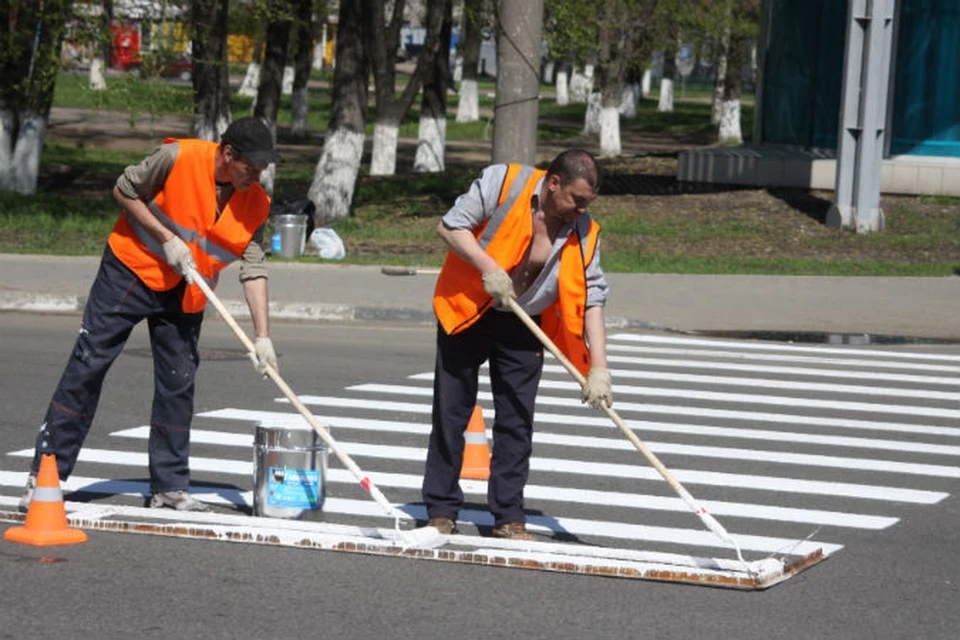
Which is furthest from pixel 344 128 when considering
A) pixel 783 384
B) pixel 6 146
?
pixel 783 384

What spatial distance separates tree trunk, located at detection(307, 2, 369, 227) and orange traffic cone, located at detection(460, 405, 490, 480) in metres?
14.1

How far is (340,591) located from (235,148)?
1910 millimetres

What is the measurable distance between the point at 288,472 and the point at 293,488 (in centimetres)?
8

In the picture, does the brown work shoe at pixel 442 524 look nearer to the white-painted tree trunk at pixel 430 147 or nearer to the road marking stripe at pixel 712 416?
the road marking stripe at pixel 712 416

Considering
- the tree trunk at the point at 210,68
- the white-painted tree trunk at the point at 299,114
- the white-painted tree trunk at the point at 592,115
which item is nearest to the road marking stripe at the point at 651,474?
the tree trunk at the point at 210,68

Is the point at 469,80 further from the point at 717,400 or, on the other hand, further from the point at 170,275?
the point at 170,275

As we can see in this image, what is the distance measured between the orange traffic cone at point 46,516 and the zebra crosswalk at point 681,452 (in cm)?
107

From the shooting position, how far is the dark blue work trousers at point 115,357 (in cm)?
761

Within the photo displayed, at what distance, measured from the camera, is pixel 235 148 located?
730 cm

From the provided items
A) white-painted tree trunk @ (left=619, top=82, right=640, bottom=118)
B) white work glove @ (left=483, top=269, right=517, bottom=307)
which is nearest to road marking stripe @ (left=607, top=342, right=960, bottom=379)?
white work glove @ (left=483, top=269, right=517, bottom=307)

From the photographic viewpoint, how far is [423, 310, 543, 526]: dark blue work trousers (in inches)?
292

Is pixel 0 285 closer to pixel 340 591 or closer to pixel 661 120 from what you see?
pixel 340 591

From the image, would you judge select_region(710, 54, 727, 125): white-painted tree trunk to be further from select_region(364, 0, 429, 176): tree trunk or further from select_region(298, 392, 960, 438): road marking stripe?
select_region(298, 392, 960, 438): road marking stripe

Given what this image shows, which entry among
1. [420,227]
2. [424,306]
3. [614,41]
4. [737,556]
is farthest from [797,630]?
[614,41]
